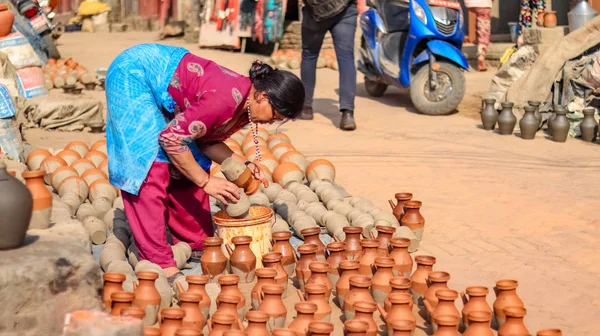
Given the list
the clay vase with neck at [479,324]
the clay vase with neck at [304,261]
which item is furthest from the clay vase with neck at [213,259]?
the clay vase with neck at [479,324]

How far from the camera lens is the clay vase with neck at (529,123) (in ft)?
27.5

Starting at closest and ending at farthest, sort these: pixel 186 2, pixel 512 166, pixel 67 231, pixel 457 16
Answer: pixel 67 231 < pixel 512 166 < pixel 457 16 < pixel 186 2

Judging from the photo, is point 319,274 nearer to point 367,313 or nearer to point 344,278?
point 344,278

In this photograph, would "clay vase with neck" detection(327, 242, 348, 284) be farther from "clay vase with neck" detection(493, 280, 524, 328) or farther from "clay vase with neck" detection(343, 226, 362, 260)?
"clay vase with neck" detection(493, 280, 524, 328)

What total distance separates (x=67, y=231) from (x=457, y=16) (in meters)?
6.72

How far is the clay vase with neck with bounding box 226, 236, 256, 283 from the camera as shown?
4727mm

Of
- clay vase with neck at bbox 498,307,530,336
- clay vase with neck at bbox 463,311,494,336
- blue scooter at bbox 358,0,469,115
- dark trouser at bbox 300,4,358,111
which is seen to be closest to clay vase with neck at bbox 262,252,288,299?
clay vase with neck at bbox 463,311,494,336

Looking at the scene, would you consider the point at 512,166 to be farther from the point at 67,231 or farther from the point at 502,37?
the point at 502,37

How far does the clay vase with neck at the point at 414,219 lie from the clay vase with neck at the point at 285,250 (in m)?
0.89

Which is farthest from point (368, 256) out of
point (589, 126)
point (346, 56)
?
point (346, 56)

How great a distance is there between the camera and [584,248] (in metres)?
5.25

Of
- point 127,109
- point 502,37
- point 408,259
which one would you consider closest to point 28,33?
point 502,37

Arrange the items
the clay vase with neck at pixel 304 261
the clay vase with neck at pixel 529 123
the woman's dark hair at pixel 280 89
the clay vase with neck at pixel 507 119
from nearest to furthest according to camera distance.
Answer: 1. the woman's dark hair at pixel 280 89
2. the clay vase with neck at pixel 304 261
3. the clay vase with neck at pixel 529 123
4. the clay vase with neck at pixel 507 119

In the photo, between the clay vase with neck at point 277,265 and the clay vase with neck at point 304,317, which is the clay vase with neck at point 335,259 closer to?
→ the clay vase with neck at point 277,265
